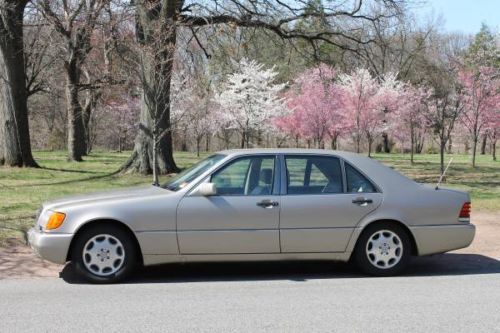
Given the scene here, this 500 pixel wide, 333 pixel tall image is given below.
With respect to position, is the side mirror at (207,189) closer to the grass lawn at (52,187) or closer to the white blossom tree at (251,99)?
the grass lawn at (52,187)

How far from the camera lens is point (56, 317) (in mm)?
5414

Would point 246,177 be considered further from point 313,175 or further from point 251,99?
point 251,99

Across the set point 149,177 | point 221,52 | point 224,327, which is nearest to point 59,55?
point 221,52

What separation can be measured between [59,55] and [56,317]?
80.4ft

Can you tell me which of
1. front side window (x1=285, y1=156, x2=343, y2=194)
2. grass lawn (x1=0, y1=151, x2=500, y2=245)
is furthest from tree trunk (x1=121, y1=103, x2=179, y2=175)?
front side window (x1=285, y1=156, x2=343, y2=194)

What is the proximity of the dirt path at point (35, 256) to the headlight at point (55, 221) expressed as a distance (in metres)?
0.96

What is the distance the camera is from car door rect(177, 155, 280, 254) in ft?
22.2

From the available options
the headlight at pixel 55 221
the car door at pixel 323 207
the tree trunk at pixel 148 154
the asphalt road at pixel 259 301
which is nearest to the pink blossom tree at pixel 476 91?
the tree trunk at pixel 148 154

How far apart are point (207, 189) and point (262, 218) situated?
27.3 inches

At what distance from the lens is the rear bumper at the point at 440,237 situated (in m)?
7.17

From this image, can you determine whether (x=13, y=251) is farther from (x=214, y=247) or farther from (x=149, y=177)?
(x=149, y=177)

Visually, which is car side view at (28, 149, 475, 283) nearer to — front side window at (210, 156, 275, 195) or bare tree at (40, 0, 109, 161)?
front side window at (210, 156, 275, 195)

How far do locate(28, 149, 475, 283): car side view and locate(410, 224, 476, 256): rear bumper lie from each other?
1 cm

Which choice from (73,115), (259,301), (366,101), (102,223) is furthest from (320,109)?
(259,301)
